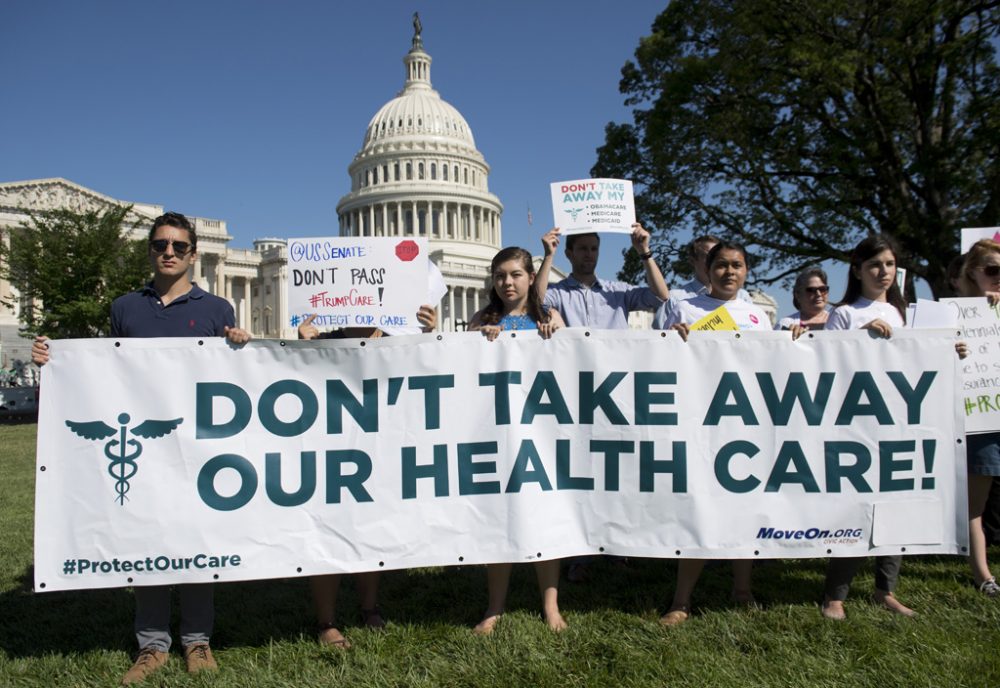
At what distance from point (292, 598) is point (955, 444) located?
380 centimetres

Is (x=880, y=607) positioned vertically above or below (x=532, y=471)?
below

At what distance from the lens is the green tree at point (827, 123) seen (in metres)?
13.3

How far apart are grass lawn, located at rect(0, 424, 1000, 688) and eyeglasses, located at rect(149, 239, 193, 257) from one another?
1971 millimetres

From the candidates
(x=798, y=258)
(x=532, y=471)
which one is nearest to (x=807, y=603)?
(x=532, y=471)

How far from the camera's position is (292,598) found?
443 centimetres

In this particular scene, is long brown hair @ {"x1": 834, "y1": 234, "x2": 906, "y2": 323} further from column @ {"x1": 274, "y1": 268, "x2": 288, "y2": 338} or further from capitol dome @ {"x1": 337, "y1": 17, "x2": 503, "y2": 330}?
column @ {"x1": 274, "y1": 268, "x2": 288, "y2": 338}

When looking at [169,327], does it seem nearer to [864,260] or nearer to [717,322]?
[717,322]

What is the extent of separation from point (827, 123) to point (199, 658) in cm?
1499

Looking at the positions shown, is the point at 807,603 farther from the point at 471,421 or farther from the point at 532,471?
the point at 471,421

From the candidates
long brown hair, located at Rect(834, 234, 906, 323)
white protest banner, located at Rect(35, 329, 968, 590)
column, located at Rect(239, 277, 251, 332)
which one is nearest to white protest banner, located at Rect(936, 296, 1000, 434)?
long brown hair, located at Rect(834, 234, 906, 323)

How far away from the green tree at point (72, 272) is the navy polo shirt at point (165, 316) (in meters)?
24.7

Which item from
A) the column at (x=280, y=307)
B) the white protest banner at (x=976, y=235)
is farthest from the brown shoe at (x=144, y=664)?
the column at (x=280, y=307)

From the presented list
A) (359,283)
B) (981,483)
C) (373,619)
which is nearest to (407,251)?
(359,283)

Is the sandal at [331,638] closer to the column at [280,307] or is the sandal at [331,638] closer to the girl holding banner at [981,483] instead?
the girl holding banner at [981,483]
